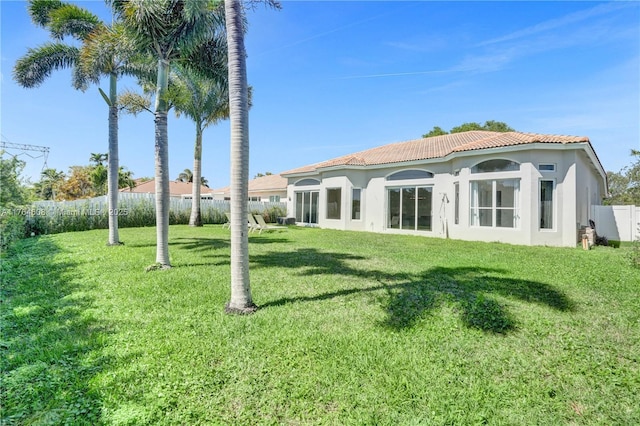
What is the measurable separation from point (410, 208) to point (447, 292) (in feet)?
44.3

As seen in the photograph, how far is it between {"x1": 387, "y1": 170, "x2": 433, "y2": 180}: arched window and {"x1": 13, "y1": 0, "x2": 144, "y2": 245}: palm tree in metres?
14.9

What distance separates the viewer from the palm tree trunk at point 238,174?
18.4 ft

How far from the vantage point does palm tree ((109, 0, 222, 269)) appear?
8.83 m

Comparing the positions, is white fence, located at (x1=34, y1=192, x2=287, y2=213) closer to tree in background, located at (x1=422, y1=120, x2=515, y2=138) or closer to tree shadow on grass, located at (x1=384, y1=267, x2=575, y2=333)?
tree shadow on grass, located at (x1=384, y1=267, x2=575, y2=333)

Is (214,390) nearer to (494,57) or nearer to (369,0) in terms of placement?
(369,0)

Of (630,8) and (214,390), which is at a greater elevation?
(630,8)

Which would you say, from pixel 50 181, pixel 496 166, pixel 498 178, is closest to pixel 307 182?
pixel 496 166

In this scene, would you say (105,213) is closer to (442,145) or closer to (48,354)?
(48,354)

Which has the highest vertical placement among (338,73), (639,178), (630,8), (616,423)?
(338,73)

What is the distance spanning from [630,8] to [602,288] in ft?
33.1

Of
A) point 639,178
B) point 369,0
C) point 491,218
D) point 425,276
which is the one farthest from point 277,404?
point 639,178

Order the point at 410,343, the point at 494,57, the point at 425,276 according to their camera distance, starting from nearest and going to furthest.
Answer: the point at 410,343
the point at 425,276
the point at 494,57

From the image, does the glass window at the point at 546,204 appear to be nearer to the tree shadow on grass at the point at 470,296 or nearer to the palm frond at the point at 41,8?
the tree shadow on grass at the point at 470,296

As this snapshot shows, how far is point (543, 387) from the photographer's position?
3439 mm
